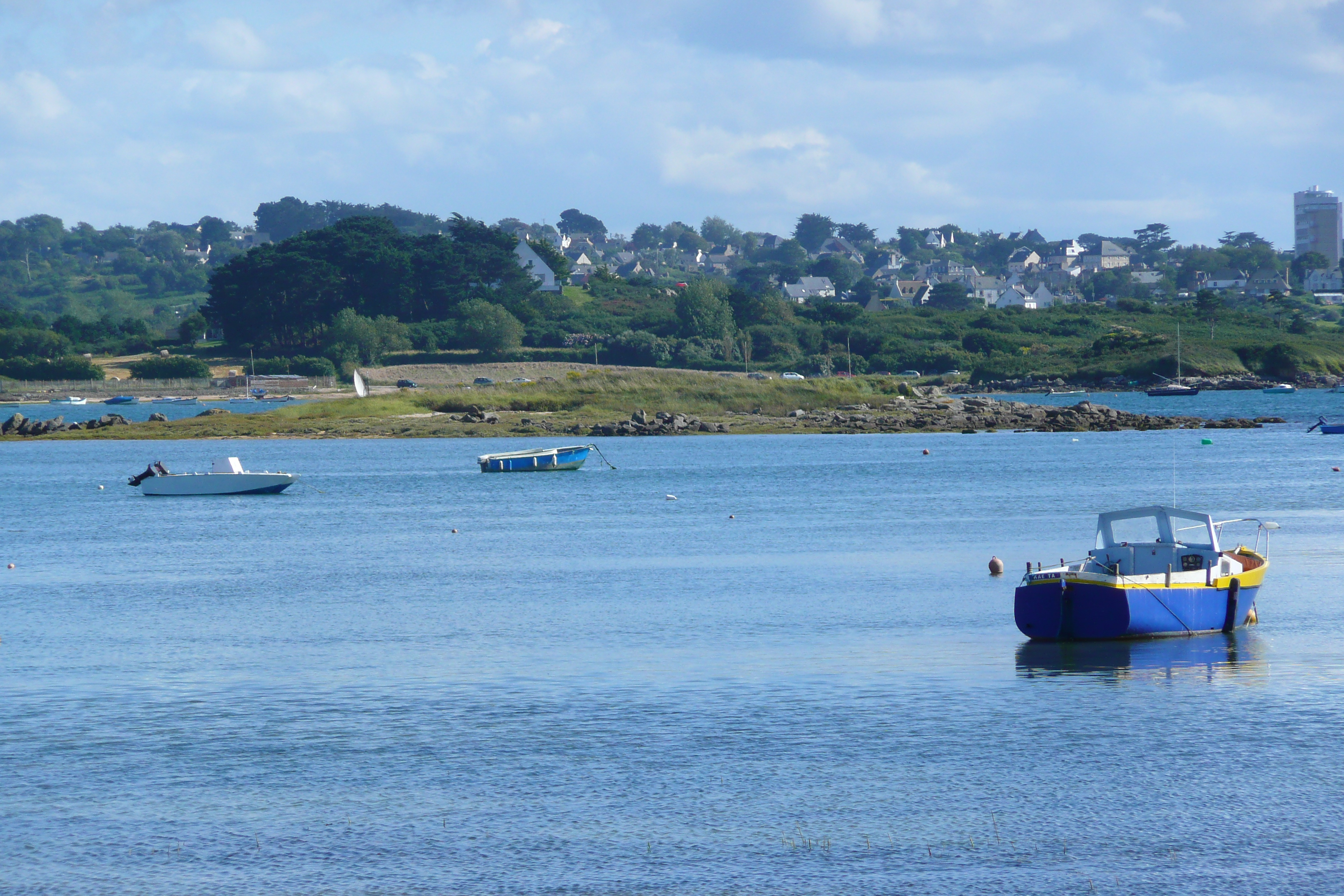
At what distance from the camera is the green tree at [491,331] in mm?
191250

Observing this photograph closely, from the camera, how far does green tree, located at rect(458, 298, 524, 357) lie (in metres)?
191

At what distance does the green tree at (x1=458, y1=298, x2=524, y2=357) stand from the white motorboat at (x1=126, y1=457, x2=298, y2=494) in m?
116

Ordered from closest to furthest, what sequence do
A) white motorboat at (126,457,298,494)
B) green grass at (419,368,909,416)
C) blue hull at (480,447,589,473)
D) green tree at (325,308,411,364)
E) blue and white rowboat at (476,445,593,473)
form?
white motorboat at (126,457,298,494), blue and white rowboat at (476,445,593,473), blue hull at (480,447,589,473), green grass at (419,368,909,416), green tree at (325,308,411,364)

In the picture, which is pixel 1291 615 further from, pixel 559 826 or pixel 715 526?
pixel 715 526

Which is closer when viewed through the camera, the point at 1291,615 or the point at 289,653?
the point at 289,653

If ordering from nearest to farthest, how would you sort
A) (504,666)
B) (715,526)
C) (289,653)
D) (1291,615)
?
(504,666) < (289,653) < (1291,615) < (715,526)

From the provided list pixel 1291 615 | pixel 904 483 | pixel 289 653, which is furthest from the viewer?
pixel 904 483

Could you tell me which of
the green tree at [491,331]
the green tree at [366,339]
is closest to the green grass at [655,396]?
the green tree at [491,331]

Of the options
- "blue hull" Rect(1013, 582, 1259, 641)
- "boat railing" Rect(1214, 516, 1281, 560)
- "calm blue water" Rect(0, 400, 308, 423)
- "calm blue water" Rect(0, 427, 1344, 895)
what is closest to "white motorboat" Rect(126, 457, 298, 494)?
"calm blue water" Rect(0, 427, 1344, 895)

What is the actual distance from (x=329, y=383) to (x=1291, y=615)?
172582 millimetres

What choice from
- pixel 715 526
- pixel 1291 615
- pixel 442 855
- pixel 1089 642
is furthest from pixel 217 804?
pixel 715 526

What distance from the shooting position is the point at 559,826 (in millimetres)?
18453

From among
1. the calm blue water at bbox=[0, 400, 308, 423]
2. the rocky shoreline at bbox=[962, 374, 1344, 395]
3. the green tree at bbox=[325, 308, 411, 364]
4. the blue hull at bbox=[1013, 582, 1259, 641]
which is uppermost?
the green tree at bbox=[325, 308, 411, 364]

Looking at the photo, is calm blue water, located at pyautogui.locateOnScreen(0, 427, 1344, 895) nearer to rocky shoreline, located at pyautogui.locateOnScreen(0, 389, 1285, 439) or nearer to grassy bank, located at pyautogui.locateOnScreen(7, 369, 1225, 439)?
rocky shoreline, located at pyautogui.locateOnScreen(0, 389, 1285, 439)
